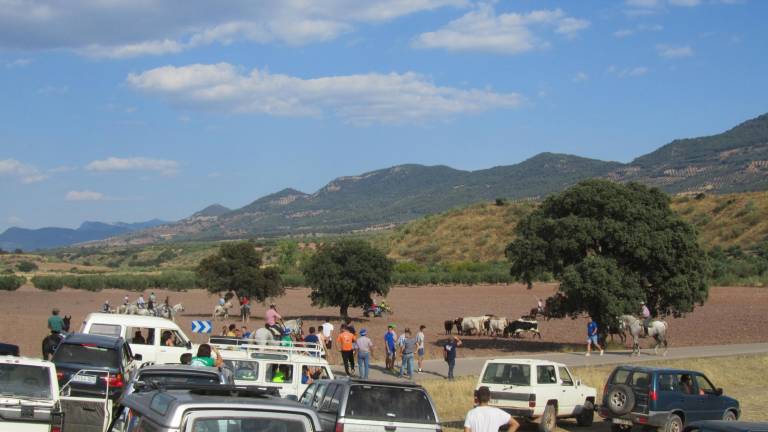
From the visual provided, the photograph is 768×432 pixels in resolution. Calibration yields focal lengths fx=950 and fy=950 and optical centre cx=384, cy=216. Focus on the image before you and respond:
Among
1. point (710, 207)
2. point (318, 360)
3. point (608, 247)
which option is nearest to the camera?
point (318, 360)

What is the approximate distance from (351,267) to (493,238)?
82.9m

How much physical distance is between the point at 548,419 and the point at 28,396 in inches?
418

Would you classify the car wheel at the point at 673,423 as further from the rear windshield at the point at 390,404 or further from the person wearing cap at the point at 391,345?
the person wearing cap at the point at 391,345

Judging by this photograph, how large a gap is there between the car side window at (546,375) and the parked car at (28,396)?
10.1 metres

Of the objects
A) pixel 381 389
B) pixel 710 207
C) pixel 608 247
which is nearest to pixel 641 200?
pixel 608 247

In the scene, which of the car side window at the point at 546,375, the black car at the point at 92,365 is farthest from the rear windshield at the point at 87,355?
the car side window at the point at 546,375

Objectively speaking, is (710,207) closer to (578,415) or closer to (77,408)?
(578,415)

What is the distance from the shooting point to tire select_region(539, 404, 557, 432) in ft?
63.7

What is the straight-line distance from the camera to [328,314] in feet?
198

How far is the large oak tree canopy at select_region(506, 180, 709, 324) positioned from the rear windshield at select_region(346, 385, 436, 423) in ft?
82.9

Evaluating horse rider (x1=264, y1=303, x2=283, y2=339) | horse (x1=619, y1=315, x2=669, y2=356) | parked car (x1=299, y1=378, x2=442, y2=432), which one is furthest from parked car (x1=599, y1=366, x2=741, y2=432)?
horse (x1=619, y1=315, x2=669, y2=356)

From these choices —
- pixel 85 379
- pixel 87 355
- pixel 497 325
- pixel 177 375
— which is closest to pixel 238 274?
pixel 497 325

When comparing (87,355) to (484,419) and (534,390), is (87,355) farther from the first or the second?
(484,419)

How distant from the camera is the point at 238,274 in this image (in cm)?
5572
